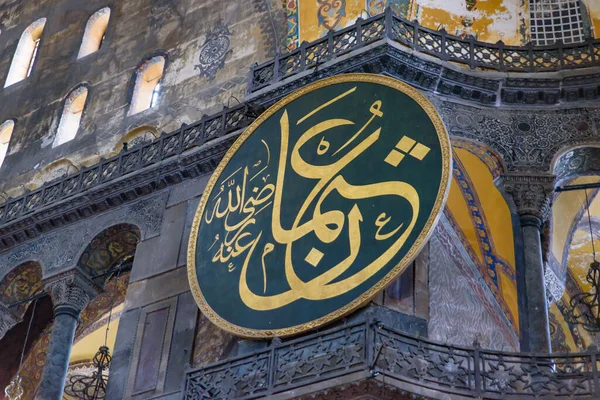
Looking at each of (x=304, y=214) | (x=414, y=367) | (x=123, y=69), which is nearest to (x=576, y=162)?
(x=304, y=214)

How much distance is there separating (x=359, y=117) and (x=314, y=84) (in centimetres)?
73

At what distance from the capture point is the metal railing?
39.5 ft

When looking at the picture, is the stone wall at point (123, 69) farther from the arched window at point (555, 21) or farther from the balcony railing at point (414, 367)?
the balcony railing at point (414, 367)

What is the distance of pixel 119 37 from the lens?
14.9 metres

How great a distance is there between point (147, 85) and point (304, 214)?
4.62 m

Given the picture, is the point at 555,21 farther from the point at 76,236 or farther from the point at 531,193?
the point at 76,236

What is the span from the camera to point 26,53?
16109 mm

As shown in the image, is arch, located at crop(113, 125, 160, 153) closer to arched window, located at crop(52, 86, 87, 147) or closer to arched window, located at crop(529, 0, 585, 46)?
arched window, located at crop(52, 86, 87, 147)

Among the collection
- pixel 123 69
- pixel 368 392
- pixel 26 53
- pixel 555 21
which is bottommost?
pixel 368 392

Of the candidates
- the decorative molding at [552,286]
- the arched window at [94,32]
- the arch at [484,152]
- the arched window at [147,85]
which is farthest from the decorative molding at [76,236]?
the decorative molding at [552,286]

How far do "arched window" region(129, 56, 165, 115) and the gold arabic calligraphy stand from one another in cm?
302

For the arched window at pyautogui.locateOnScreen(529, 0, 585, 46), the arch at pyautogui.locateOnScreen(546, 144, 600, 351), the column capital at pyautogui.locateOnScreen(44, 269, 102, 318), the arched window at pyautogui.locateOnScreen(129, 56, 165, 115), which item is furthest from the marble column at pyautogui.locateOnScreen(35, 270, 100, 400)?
the arched window at pyautogui.locateOnScreen(529, 0, 585, 46)

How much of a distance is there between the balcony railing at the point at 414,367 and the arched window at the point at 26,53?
799 centimetres

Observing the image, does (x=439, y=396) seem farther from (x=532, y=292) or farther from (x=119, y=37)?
(x=119, y=37)
